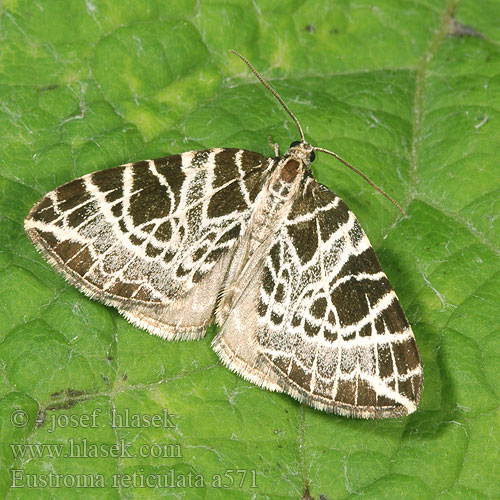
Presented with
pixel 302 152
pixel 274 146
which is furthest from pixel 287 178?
pixel 274 146

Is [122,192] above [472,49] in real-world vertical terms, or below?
above

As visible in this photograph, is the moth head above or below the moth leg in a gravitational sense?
above

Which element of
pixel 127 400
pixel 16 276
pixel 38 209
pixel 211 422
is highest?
pixel 38 209

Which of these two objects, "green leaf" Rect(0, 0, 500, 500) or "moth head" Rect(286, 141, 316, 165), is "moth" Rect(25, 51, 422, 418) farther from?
"green leaf" Rect(0, 0, 500, 500)

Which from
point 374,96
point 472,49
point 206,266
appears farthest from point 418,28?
point 206,266

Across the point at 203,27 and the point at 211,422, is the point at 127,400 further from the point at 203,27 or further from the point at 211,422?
the point at 203,27

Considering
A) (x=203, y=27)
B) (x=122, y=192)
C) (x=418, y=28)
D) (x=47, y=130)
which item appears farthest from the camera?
(x=418, y=28)
